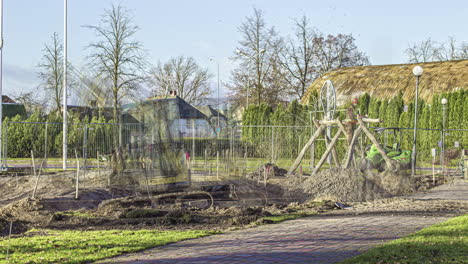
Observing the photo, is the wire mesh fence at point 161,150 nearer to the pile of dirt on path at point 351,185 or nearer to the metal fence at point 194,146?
the metal fence at point 194,146

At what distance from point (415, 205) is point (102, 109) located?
7.60 m

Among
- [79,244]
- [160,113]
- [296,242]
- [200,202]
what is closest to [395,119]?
[200,202]

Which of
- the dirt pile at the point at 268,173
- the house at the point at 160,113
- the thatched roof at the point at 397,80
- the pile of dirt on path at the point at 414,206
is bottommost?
the pile of dirt on path at the point at 414,206

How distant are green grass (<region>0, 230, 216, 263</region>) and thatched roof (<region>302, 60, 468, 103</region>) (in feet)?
105

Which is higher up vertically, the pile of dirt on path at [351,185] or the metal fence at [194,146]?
the metal fence at [194,146]

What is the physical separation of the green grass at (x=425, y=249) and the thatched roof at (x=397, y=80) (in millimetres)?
30844

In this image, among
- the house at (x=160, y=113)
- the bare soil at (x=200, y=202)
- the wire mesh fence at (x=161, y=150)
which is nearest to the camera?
the bare soil at (x=200, y=202)

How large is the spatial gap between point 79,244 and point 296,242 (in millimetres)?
3085

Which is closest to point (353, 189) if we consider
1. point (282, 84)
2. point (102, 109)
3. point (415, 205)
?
point (415, 205)

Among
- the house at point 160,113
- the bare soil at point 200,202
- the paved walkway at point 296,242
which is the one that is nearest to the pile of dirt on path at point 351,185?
the bare soil at point 200,202

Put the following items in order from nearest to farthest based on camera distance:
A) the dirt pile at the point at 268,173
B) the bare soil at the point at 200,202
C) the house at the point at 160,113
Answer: the bare soil at the point at 200,202
the house at the point at 160,113
the dirt pile at the point at 268,173

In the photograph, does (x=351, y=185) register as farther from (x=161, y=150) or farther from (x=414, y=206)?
(x=161, y=150)

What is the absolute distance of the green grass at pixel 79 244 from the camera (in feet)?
23.3

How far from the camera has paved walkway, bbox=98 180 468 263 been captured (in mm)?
6945
